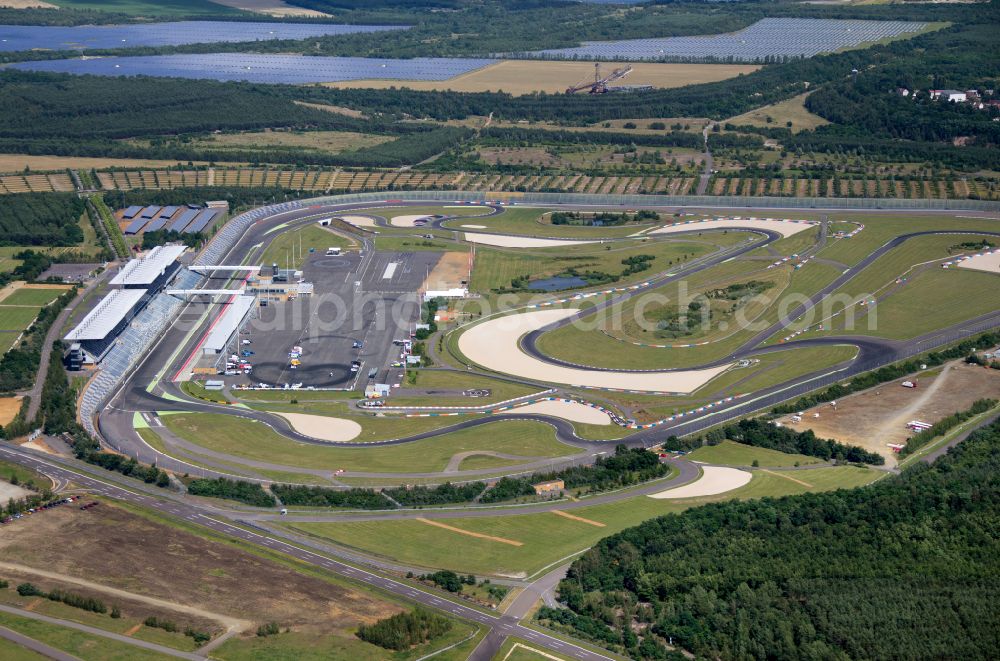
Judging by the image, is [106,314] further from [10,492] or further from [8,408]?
[10,492]

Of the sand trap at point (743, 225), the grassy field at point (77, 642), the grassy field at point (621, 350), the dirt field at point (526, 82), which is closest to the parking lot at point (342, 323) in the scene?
the grassy field at point (621, 350)

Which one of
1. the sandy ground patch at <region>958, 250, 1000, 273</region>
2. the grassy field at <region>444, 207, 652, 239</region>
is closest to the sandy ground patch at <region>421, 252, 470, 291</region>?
the grassy field at <region>444, 207, 652, 239</region>

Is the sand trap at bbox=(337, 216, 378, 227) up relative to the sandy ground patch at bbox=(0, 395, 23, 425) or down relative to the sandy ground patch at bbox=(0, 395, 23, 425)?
up

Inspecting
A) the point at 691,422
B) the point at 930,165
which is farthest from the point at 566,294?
the point at 930,165

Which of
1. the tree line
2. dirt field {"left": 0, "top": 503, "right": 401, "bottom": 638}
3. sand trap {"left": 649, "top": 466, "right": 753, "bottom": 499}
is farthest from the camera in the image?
sand trap {"left": 649, "top": 466, "right": 753, "bottom": 499}

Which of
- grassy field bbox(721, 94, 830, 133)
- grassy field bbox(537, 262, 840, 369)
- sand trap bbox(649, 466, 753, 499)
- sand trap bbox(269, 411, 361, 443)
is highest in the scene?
grassy field bbox(721, 94, 830, 133)

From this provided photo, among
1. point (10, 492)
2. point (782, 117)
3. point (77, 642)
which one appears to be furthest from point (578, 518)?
point (782, 117)

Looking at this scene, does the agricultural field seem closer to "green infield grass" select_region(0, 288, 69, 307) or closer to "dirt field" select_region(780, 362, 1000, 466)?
"dirt field" select_region(780, 362, 1000, 466)

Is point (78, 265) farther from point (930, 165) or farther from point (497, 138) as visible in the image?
point (930, 165)
